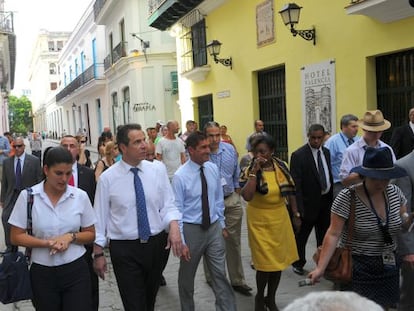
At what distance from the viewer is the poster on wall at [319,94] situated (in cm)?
922

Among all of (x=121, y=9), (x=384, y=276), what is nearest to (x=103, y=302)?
(x=384, y=276)

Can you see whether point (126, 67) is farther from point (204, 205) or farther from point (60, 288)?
point (60, 288)

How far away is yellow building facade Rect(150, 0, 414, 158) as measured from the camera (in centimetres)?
797

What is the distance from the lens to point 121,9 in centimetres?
A: 2439

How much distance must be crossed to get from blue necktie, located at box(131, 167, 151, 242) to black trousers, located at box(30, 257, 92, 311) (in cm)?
52

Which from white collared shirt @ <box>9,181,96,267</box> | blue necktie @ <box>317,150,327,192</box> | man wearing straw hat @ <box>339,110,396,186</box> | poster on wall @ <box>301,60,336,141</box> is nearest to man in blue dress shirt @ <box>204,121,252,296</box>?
blue necktie @ <box>317,150,327,192</box>

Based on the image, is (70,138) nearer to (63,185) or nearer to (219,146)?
(219,146)

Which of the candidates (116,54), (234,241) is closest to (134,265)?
(234,241)

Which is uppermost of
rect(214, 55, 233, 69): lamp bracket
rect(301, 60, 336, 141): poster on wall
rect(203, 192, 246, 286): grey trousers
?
rect(214, 55, 233, 69): lamp bracket

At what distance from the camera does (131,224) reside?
12.8ft

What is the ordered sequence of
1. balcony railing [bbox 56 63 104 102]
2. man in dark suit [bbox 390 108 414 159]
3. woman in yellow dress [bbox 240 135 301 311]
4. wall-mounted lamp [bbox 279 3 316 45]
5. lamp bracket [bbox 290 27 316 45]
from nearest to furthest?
1. woman in yellow dress [bbox 240 135 301 311]
2. man in dark suit [bbox 390 108 414 159]
3. wall-mounted lamp [bbox 279 3 316 45]
4. lamp bracket [bbox 290 27 316 45]
5. balcony railing [bbox 56 63 104 102]

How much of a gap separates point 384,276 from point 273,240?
1568mm

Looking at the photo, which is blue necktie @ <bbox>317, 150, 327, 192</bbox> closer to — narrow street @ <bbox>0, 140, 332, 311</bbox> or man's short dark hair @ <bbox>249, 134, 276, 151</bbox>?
narrow street @ <bbox>0, 140, 332, 311</bbox>

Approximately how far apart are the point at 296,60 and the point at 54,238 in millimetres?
7728
